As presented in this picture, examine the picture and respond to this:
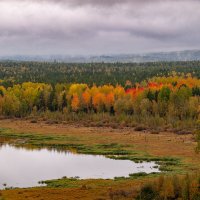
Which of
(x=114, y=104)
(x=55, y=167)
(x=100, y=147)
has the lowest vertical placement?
(x=100, y=147)

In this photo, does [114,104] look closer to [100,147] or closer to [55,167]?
[100,147]

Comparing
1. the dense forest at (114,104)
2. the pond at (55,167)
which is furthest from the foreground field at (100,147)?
the dense forest at (114,104)

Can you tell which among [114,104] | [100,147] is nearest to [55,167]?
[100,147]

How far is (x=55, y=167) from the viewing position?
68125 millimetres

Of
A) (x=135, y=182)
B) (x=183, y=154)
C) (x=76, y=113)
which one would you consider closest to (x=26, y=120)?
(x=76, y=113)

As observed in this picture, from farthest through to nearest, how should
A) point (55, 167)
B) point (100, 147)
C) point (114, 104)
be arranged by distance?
1. point (114, 104)
2. point (100, 147)
3. point (55, 167)

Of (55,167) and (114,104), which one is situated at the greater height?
(114,104)

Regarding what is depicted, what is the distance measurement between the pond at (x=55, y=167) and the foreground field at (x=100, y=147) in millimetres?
3942

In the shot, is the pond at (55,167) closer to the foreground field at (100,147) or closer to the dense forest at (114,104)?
the foreground field at (100,147)

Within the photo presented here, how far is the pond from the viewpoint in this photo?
59.6 metres

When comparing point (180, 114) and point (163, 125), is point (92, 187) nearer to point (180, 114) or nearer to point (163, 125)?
point (163, 125)

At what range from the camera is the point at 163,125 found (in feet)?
384

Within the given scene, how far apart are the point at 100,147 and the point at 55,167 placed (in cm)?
2070

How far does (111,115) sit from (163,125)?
21.3 meters
